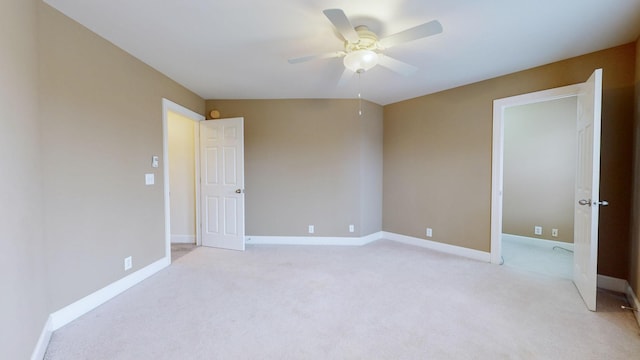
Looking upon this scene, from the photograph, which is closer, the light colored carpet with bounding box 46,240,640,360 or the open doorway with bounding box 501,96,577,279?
the light colored carpet with bounding box 46,240,640,360

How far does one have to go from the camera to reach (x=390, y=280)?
9.79ft

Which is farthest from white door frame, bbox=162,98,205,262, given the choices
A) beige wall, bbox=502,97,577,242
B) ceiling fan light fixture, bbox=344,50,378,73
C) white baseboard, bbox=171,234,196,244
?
beige wall, bbox=502,97,577,242

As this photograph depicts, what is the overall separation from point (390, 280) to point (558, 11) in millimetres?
2778

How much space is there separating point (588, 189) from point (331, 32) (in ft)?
8.67

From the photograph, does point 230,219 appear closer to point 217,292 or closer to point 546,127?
point 217,292

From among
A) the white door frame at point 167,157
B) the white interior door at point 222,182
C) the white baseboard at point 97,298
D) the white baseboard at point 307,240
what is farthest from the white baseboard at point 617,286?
the white door frame at point 167,157

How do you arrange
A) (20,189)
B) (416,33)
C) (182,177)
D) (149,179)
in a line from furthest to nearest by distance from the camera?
(182,177) < (149,179) < (416,33) < (20,189)

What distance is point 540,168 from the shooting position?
4277mm

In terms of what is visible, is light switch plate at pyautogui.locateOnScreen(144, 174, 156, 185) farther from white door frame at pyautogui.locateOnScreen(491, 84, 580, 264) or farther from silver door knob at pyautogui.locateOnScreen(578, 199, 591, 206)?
silver door knob at pyautogui.locateOnScreen(578, 199, 591, 206)

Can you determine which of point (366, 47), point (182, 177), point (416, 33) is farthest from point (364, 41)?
point (182, 177)

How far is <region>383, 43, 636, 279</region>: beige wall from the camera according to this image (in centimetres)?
261

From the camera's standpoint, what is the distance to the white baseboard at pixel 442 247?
363cm

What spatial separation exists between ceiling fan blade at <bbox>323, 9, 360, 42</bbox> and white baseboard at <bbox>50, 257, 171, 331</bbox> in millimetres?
2962

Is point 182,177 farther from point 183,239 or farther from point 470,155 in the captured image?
point 470,155
